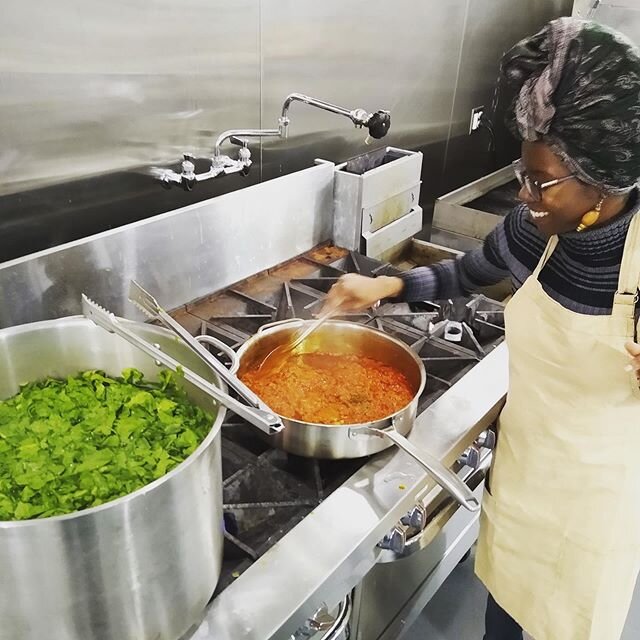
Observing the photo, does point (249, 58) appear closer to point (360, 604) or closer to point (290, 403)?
point (290, 403)

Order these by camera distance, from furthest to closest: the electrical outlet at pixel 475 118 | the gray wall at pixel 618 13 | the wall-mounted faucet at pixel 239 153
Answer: the gray wall at pixel 618 13 → the electrical outlet at pixel 475 118 → the wall-mounted faucet at pixel 239 153

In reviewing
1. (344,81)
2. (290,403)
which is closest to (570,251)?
(290,403)

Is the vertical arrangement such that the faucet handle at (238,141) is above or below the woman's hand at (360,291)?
above

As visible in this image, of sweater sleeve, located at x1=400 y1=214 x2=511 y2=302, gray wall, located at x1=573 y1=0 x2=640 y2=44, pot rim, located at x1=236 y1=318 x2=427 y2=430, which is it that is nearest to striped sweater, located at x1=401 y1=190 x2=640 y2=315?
sweater sleeve, located at x1=400 y1=214 x2=511 y2=302

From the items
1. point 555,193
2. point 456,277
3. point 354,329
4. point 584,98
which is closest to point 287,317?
point 354,329

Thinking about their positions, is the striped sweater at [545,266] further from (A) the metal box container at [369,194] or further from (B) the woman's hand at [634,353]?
(A) the metal box container at [369,194]

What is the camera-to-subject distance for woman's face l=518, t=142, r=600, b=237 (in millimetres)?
883

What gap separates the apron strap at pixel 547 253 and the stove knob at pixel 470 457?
0.39 metres

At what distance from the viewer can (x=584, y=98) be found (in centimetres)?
81

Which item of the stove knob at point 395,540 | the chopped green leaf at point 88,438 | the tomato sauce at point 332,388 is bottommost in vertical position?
the stove knob at point 395,540

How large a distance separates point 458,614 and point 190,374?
149 cm

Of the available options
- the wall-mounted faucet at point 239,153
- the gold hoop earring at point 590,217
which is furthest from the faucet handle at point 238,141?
Answer: the gold hoop earring at point 590,217

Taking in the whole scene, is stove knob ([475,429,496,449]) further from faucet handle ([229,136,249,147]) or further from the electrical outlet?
the electrical outlet

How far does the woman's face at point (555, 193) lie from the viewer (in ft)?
2.90
